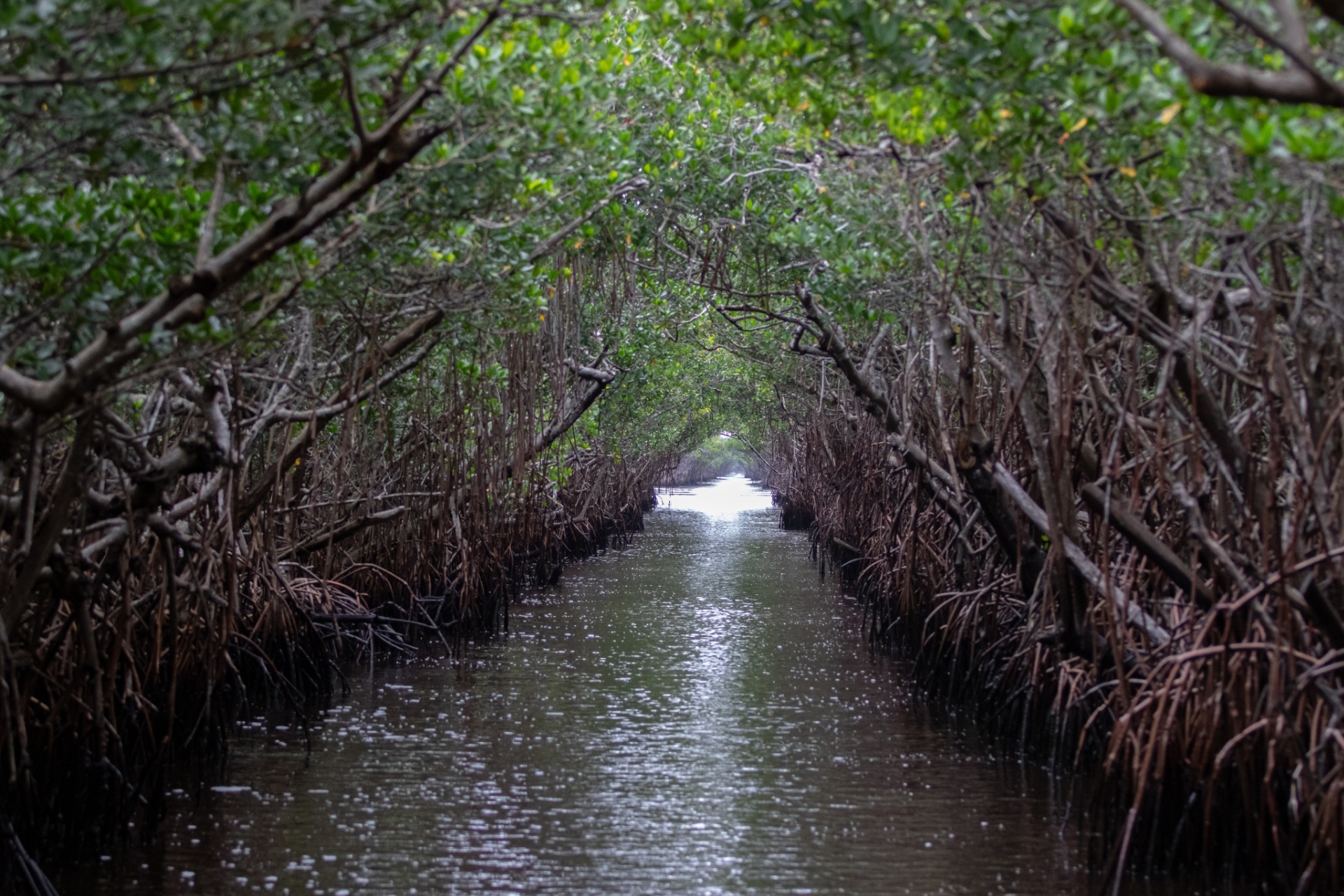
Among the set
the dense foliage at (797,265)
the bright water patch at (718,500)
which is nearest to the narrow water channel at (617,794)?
the dense foliage at (797,265)

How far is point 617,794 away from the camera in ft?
21.1

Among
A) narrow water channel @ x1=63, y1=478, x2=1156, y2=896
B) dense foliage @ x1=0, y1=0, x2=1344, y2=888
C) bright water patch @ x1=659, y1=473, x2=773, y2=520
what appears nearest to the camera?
dense foliage @ x1=0, y1=0, x2=1344, y2=888

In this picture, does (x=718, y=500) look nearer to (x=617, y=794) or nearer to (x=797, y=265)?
(x=797, y=265)

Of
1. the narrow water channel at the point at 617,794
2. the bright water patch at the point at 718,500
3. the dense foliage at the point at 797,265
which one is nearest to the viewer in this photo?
the dense foliage at the point at 797,265

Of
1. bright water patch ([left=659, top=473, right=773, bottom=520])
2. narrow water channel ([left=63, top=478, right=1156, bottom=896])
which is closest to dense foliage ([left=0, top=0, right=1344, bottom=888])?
narrow water channel ([left=63, top=478, right=1156, bottom=896])

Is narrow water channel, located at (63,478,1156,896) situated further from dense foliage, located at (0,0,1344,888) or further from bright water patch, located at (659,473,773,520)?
bright water patch, located at (659,473,773,520)

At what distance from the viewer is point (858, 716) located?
330 inches

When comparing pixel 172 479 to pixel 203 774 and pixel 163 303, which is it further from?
pixel 203 774

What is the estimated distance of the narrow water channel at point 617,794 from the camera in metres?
5.21

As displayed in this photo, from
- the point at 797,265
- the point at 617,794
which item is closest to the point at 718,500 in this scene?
the point at 797,265

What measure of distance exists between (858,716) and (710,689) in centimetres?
132

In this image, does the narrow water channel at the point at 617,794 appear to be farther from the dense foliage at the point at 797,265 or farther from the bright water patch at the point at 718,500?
the bright water patch at the point at 718,500

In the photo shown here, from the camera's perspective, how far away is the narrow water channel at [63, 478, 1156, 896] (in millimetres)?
5207

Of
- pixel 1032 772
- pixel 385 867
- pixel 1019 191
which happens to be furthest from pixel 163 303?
pixel 1032 772
